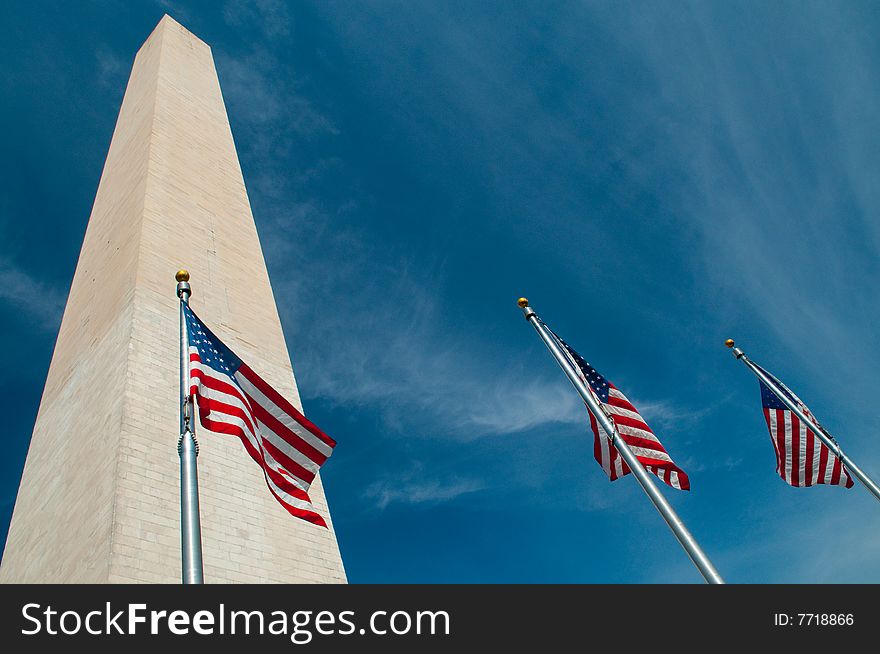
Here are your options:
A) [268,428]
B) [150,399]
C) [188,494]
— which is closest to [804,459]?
[268,428]

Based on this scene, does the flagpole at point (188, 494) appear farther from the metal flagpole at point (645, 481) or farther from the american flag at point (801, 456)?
the american flag at point (801, 456)

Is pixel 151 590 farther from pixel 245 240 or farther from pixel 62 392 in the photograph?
pixel 245 240

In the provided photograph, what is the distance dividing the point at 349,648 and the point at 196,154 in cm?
1996

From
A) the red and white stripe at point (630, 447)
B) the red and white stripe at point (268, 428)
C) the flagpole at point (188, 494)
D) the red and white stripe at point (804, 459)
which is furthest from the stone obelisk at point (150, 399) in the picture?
the red and white stripe at point (804, 459)

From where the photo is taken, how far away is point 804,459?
14039mm

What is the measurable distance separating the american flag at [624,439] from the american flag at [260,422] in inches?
184

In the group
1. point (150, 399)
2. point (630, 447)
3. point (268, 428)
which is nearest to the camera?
point (268, 428)

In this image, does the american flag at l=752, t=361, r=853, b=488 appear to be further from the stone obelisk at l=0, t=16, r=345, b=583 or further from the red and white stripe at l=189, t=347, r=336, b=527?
the red and white stripe at l=189, t=347, r=336, b=527

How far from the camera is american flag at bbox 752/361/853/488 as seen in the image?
549 inches

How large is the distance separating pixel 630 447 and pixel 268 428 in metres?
5.67

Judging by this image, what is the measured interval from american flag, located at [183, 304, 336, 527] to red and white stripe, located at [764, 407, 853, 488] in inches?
420

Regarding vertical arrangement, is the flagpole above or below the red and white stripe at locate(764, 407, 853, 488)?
below

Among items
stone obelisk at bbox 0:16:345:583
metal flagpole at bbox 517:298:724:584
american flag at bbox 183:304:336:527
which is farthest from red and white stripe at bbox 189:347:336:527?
metal flagpole at bbox 517:298:724:584

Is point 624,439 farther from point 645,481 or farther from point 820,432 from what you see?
point 820,432
